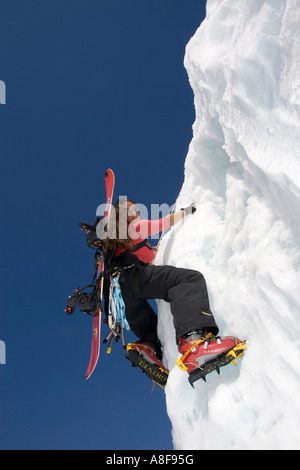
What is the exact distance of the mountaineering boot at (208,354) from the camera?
9.69ft

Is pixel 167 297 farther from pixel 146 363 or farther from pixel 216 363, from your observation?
pixel 216 363

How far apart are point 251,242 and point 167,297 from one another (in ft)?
4.16

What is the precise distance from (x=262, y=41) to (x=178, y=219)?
2.53m

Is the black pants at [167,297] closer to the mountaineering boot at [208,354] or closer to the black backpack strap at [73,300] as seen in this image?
the mountaineering boot at [208,354]

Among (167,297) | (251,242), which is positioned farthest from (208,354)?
(251,242)

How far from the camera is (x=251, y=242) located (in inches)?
130

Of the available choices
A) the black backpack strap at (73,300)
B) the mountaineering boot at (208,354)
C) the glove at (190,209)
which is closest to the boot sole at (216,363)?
the mountaineering boot at (208,354)

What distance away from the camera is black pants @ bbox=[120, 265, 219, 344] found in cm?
322

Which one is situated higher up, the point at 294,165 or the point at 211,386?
the point at 294,165

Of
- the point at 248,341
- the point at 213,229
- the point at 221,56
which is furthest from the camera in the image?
the point at 213,229

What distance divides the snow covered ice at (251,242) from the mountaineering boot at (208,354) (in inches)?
7.2

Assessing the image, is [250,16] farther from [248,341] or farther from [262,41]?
[248,341]

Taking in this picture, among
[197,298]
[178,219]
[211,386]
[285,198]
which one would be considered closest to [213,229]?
[178,219]

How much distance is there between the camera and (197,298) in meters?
3.37
